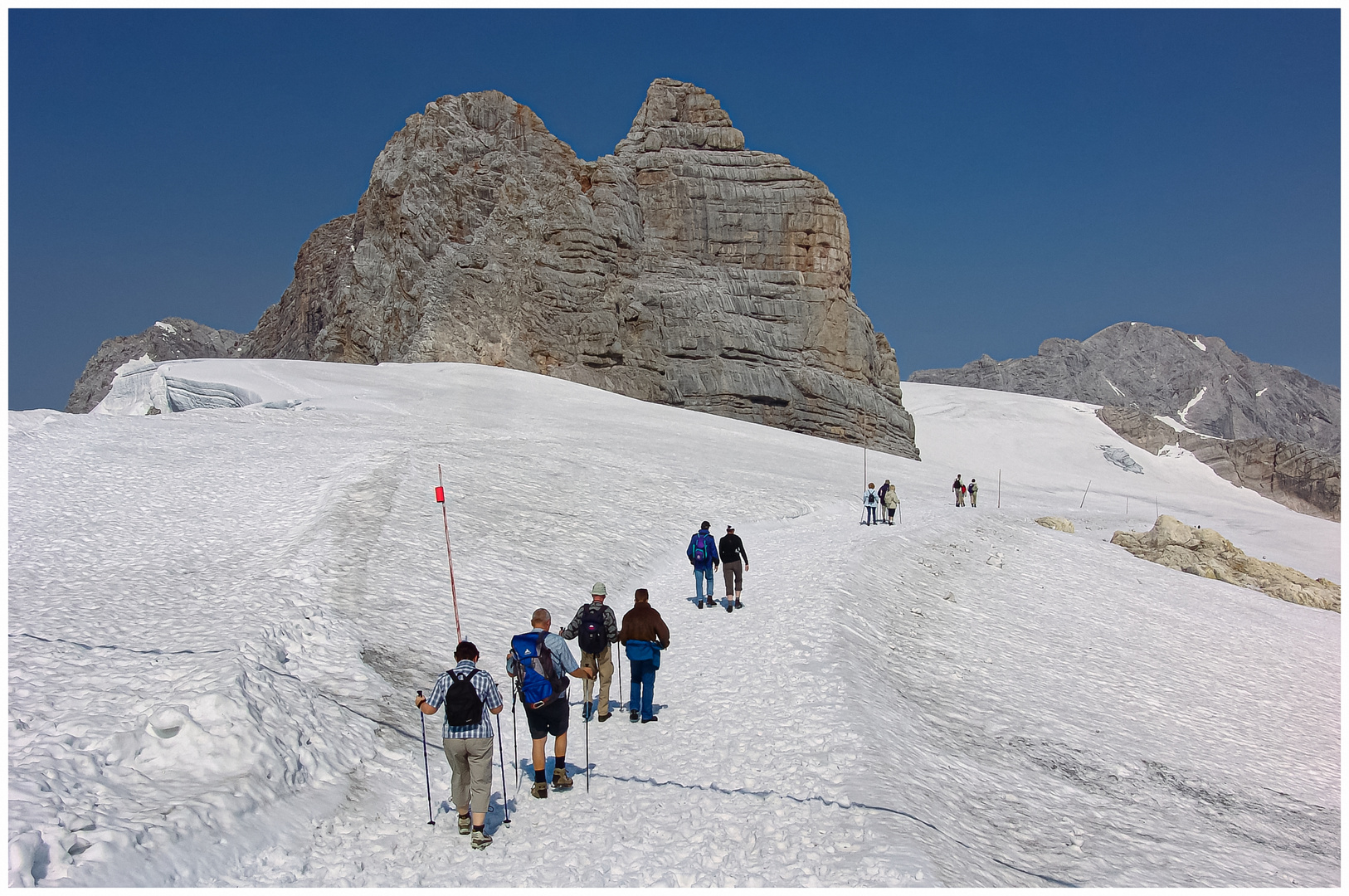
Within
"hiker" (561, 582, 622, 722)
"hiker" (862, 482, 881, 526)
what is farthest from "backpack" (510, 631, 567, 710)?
"hiker" (862, 482, 881, 526)

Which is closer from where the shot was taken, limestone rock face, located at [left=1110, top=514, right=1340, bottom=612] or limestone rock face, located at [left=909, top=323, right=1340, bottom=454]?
limestone rock face, located at [left=1110, top=514, right=1340, bottom=612]

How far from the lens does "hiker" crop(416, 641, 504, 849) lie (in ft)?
26.7

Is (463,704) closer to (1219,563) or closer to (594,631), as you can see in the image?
(594,631)

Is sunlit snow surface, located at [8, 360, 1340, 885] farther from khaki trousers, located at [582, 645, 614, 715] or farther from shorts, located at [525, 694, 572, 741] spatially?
shorts, located at [525, 694, 572, 741]

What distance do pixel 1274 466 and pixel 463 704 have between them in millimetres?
80946

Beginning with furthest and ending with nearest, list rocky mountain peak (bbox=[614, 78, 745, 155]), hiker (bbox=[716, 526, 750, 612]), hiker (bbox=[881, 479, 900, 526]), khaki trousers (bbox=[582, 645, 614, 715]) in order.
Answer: rocky mountain peak (bbox=[614, 78, 745, 155]), hiker (bbox=[881, 479, 900, 526]), hiker (bbox=[716, 526, 750, 612]), khaki trousers (bbox=[582, 645, 614, 715])

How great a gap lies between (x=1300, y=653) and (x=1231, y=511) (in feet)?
102

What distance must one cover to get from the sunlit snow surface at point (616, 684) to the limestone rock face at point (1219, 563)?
6.21ft

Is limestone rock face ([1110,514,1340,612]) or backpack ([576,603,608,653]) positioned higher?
backpack ([576,603,608,653])

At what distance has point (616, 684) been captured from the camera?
12992 mm

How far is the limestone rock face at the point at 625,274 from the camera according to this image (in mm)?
70938

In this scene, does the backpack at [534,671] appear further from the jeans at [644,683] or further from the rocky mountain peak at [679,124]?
the rocky mountain peak at [679,124]

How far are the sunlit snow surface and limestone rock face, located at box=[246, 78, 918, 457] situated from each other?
140 feet

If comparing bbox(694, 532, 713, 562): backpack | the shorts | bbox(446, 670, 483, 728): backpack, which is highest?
bbox(694, 532, 713, 562): backpack
